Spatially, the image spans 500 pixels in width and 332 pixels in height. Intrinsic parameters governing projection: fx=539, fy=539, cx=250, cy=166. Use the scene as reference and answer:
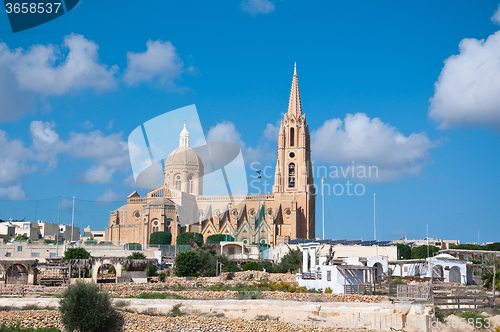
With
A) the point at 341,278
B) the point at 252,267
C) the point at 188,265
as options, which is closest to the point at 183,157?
the point at 252,267

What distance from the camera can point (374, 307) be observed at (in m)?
20.8

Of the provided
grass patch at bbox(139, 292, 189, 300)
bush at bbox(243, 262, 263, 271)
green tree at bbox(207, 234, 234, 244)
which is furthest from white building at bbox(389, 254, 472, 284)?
green tree at bbox(207, 234, 234, 244)

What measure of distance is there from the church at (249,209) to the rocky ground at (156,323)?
4554 centimetres

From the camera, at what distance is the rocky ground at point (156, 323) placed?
785 inches

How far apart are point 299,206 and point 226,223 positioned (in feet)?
33.2

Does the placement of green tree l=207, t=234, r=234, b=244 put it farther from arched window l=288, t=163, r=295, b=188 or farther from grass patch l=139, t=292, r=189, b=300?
grass patch l=139, t=292, r=189, b=300

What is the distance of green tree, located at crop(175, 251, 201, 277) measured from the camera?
36.9 metres

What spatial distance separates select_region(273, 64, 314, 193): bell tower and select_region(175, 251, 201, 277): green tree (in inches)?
1377

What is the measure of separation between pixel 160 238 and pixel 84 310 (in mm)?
46439

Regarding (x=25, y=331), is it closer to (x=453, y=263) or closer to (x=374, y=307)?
(x=374, y=307)

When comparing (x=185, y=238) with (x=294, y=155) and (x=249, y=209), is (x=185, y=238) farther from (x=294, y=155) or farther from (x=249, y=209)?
(x=294, y=155)

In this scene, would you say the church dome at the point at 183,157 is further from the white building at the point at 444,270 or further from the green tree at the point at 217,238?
the white building at the point at 444,270

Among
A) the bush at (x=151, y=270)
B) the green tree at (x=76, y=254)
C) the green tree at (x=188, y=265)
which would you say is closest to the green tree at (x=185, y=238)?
the green tree at (x=76, y=254)

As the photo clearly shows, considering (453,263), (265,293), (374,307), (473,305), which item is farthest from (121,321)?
(453,263)
